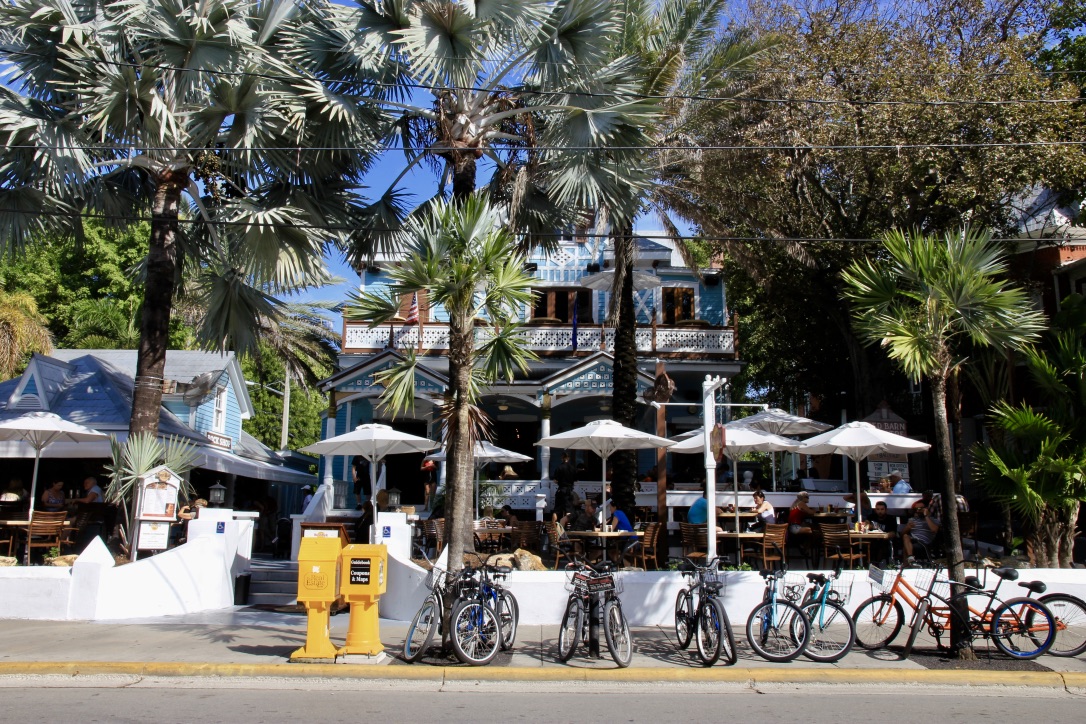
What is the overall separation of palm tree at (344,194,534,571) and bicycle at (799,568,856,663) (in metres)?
3.95

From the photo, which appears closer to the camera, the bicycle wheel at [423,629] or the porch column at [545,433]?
the bicycle wheel at [423,629]

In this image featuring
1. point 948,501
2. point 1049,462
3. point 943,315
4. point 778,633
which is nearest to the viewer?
point 778,633

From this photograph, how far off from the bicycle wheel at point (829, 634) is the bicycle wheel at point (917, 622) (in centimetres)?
72

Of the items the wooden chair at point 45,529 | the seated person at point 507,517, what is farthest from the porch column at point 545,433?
the wooden chair at point 45,529

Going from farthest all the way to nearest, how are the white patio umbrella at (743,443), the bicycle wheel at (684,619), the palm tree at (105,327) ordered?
1. the palm tree at (105,327)
2. the white patio umbrella at (743,443)
3. the bicycle wheel at (684,619)

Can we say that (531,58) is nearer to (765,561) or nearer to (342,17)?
(342,17)

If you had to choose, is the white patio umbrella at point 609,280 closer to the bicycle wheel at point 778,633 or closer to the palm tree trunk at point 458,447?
the palm tree trunk at point 458,447

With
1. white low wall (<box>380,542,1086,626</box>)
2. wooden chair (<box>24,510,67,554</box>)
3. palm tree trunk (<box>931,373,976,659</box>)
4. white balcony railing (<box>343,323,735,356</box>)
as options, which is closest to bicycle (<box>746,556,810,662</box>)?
palm tree trunk (<box>931,373,976,659</box>)

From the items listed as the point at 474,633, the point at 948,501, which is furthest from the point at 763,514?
the point at 474,633

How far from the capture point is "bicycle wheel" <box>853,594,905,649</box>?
31.2ft

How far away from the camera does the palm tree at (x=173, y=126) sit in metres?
12.9

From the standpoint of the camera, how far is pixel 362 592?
9094mm

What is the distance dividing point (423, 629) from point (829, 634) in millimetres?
4416

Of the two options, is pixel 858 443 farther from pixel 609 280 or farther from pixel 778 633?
pixel 609 280
